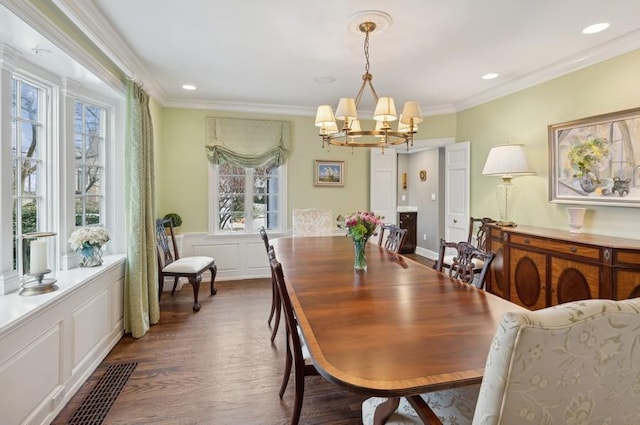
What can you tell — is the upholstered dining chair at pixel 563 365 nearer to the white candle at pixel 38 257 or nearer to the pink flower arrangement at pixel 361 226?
the pink flower arrangement at pixel 361 226

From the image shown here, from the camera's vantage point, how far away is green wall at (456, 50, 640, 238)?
9.74ft

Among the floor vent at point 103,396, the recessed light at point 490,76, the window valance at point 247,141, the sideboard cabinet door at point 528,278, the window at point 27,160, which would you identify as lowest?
the floor vent at point 103,396

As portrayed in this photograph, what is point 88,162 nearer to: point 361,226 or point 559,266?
point 361,226

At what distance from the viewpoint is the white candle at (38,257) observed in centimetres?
203

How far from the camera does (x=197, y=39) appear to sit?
113 inches

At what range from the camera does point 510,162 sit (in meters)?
3.69

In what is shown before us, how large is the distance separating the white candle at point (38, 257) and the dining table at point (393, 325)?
149cm

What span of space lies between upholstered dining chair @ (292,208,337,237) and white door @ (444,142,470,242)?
200cm

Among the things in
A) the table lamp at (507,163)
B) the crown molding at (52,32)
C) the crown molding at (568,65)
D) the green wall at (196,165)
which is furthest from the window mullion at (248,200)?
the crown molding at (568,65)

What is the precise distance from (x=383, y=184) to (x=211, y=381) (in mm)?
3865

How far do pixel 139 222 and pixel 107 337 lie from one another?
38.7 inches

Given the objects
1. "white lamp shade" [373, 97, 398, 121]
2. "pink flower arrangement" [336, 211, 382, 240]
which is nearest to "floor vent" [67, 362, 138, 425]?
"pink flower arrangement" [336, 211, 382, 240]

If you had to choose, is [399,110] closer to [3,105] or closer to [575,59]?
[575,59]

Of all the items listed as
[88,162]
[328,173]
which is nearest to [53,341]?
[88,162]
